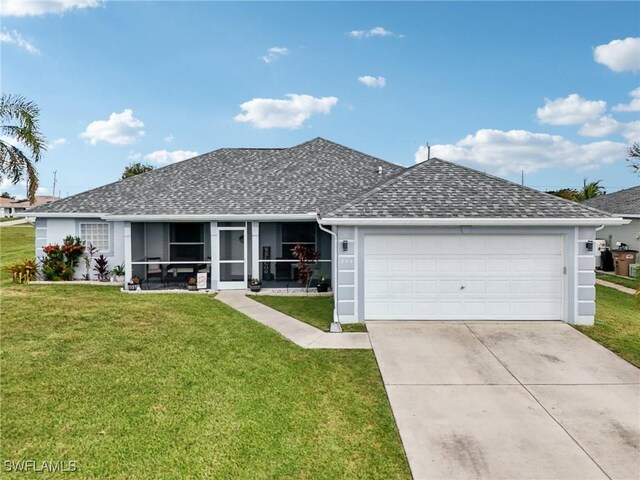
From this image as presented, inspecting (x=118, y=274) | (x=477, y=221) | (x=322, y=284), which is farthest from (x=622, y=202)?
(x=118, y=274)

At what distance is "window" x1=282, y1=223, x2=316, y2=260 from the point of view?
1540 centimetres

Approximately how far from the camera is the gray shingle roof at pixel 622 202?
2066 cm

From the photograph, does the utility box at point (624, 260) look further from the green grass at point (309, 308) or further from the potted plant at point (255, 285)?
the potted plant at point (255, 285)

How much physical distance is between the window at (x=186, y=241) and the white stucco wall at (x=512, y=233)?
8.45m

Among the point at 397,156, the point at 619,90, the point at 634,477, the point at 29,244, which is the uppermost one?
the point at 619,90

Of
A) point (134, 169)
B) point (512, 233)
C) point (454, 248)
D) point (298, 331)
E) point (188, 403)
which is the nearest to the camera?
point (188, 403)

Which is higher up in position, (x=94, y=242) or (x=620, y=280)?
(x=94, y=242)

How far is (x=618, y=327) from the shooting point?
9.52 m

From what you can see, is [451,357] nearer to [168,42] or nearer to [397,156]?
[168,42]

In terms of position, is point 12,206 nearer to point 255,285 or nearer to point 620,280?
point 255,285

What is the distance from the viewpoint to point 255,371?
257 inches

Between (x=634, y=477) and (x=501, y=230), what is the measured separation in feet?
21.3

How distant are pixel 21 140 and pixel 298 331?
12.3 m

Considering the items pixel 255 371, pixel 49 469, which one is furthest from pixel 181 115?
pixel 49 469
